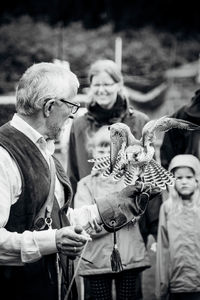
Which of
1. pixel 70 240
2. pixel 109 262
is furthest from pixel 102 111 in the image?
pixel 70 240

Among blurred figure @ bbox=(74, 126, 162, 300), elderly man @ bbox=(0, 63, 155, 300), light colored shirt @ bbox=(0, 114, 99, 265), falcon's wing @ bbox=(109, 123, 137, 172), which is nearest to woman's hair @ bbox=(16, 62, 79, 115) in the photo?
elderly man @ bbox=(0, 63, 155, 300)

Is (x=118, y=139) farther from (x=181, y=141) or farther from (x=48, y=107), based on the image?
(x=181, y=141)

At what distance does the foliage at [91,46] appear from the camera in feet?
50.9

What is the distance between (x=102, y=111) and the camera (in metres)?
4.35

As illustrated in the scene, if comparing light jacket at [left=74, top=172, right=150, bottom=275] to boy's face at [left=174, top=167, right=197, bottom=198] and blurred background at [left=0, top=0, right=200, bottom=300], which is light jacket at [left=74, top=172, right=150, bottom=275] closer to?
boy's face at [left=174, top=167, right=197, bottom=198]

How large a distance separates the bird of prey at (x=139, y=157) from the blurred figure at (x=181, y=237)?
3.49 ft

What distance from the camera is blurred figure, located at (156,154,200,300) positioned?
13.0 ft

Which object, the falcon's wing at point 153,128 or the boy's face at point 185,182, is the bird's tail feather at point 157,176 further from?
the boy's face at point 185,182

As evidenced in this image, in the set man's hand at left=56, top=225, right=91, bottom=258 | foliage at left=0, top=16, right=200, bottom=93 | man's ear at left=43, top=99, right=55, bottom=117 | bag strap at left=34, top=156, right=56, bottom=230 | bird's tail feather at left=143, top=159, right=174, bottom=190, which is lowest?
man's hand at left=56, top=225, right=91, bottom=258

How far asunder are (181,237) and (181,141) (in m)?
0.82

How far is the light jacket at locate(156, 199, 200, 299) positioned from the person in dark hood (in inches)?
18.3

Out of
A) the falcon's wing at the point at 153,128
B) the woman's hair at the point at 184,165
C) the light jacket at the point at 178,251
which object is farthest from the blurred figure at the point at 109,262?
the falcon's wing at the point at 153,128

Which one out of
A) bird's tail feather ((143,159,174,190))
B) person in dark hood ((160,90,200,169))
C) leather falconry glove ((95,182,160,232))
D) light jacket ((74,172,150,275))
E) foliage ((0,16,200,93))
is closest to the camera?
leather falconry glove ((95,182,160,232))

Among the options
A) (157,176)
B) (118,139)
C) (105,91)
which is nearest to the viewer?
(157,176)
